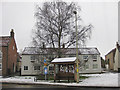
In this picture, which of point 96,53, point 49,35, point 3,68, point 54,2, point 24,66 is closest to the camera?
point 49,35

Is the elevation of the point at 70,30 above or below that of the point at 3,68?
above

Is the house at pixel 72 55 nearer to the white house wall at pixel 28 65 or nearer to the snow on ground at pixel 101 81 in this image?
the white house wall at pixel 28 65

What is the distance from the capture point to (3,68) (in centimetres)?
3675

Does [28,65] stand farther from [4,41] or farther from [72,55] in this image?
[72,55]

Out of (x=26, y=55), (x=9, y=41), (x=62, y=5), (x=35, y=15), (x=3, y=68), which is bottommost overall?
(x=3, y=68)

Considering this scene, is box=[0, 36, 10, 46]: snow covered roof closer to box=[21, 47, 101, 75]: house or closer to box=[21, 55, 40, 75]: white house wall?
box=[21, 47, 101, 75]: house

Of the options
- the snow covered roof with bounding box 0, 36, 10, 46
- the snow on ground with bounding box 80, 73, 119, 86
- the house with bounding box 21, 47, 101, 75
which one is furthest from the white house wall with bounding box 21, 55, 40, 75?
the snow on ground with bounding box 80, 73, 119, 86

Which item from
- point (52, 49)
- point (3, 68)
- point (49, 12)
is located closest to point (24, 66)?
point (3, 68)

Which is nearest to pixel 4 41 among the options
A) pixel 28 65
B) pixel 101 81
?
pixel 28 65

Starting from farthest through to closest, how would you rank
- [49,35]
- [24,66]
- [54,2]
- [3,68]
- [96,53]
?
[96,53] < [24,66] < [3,68] < [54,2] < [49,35]

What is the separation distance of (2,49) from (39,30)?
12819mm

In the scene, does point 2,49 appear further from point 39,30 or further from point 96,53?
point 96,53

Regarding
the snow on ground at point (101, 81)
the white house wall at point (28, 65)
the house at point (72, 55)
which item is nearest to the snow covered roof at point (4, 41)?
the house at point (72, 55)

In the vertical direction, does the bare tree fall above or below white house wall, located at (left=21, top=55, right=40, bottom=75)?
above
